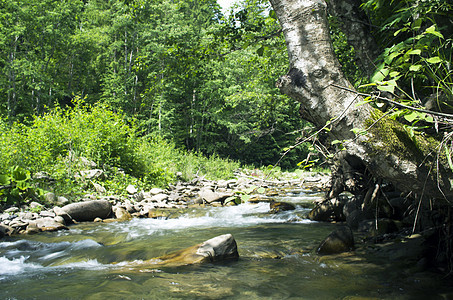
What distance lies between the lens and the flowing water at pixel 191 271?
3.24m

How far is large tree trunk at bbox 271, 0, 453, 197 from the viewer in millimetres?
2188

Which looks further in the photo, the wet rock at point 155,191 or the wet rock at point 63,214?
the wet rock at point 155,191

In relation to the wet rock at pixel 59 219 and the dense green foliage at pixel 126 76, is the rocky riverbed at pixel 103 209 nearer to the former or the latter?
the wet rock at pixel 59 219

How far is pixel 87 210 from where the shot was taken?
7.79 meters

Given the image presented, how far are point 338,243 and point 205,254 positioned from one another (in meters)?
1.93

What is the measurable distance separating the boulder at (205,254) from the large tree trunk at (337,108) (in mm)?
2684

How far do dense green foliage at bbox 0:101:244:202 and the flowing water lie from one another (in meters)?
2.15

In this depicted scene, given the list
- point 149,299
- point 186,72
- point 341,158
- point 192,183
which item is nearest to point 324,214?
point 341,158

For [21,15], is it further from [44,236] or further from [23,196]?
[44,236]

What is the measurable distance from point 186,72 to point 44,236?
4.19m

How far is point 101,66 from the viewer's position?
101ft

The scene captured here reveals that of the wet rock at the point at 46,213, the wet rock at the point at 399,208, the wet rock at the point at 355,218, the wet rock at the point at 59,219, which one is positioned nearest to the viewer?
the wet rock at the point at 399,208

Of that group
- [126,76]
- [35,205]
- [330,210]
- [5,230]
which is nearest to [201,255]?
[330,210]

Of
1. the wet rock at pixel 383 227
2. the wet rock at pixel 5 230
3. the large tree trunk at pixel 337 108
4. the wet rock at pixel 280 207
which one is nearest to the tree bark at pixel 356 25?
the large tree trunk at pixel 337 108
